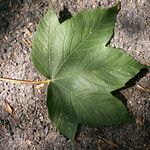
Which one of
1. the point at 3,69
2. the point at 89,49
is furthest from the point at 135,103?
the point at 3,69

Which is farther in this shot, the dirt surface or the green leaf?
the dirt surface

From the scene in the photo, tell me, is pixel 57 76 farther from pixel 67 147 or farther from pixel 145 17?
pixel 145 17

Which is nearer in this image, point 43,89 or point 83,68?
point 83,68

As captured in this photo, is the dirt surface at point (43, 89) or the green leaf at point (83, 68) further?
the dirt surface at point (43, 89)

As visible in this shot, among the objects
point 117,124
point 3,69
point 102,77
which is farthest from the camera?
point 3,69
